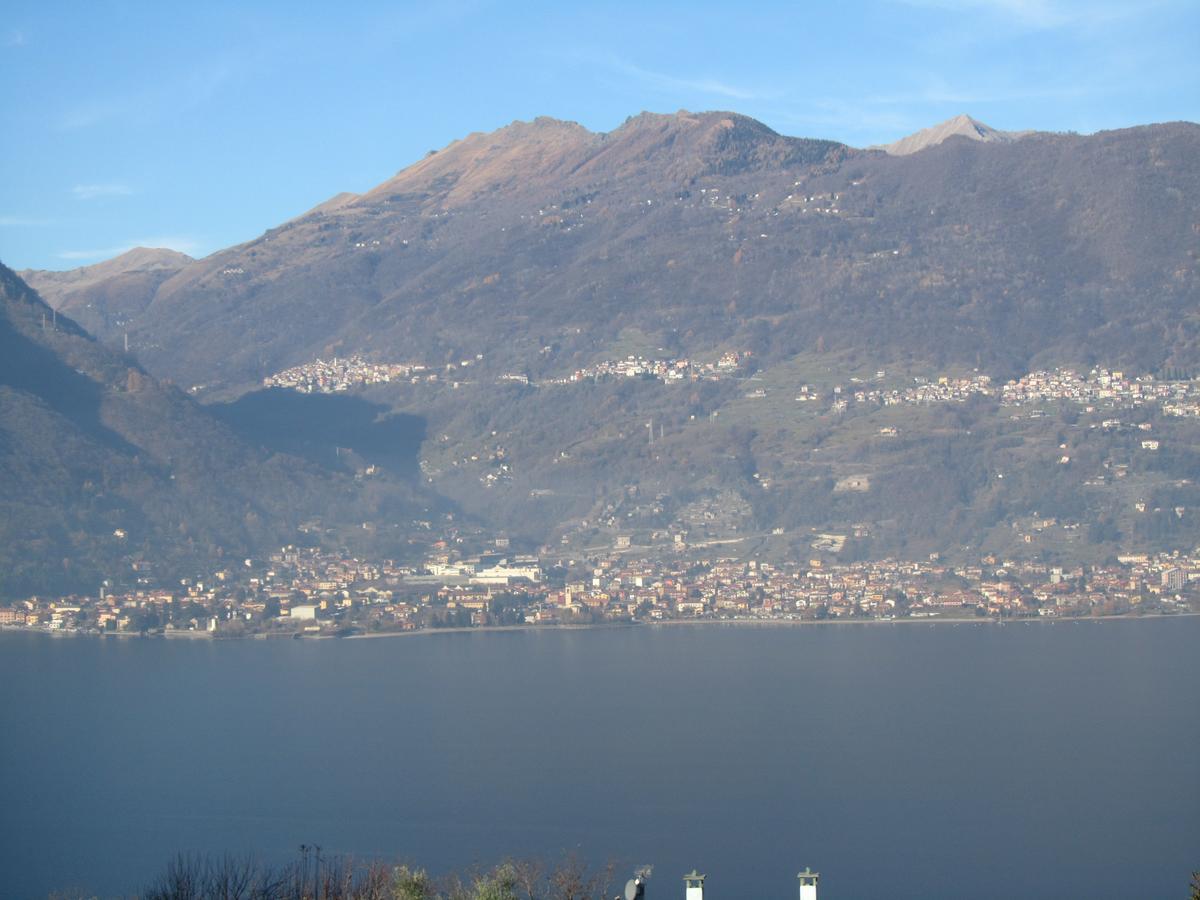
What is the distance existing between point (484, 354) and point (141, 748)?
64.4m

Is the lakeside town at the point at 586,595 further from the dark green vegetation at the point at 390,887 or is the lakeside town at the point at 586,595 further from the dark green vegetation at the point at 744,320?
the dark green vegetation at the point at 390,887

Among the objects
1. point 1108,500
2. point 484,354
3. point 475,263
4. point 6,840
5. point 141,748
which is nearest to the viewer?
point 6,840

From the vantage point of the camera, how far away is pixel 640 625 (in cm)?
5528

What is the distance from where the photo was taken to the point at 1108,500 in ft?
221

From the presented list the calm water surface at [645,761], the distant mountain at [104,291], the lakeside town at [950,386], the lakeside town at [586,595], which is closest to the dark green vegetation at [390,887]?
the calm water surface at [645,761]

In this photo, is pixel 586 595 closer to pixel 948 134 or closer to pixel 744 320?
pixel 744 320

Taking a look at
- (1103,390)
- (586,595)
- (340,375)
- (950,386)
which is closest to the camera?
(586,595)

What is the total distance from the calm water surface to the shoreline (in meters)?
3.34

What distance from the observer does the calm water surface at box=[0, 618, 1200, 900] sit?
24344mm

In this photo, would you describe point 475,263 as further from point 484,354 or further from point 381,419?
point 381,419

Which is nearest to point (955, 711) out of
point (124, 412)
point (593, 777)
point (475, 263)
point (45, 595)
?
point (593, 777)

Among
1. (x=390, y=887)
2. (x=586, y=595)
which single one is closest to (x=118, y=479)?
(x=586, y=595)

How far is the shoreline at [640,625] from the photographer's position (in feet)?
171

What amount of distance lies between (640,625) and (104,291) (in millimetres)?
79957
